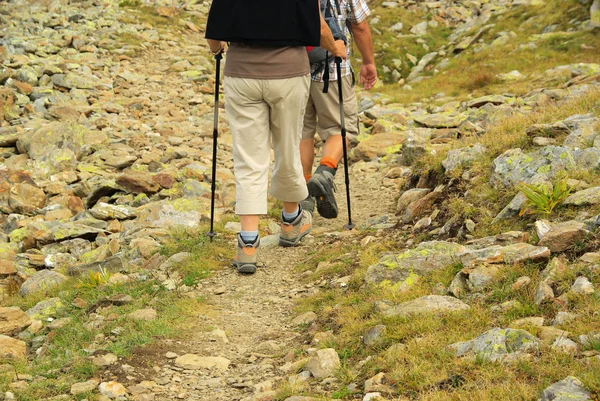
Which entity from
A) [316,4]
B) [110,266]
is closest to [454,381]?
[316,4]

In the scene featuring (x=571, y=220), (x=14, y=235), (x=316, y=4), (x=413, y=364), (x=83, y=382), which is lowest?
(x=14, y=235)

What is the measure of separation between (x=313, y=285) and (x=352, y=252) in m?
0.72

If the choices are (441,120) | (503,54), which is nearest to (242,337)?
(441,120)

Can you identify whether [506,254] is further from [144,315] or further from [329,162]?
[329,162]

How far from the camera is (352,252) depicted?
7461 mm

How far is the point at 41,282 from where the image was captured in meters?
7.94

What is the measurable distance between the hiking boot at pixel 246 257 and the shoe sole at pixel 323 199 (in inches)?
49.4

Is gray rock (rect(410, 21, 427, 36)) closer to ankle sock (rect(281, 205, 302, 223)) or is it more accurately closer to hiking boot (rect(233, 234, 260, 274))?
ankle sock (rect(281, 205, 302, 223))

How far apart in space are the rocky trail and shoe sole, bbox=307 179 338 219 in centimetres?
26

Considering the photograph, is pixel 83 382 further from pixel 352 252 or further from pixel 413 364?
pixel 352 252

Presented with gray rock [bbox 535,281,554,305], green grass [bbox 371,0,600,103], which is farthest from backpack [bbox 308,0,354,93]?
green grass [bbox 371,0,600,103]

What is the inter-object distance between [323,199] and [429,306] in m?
3.39

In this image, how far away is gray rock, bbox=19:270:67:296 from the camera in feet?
25.9

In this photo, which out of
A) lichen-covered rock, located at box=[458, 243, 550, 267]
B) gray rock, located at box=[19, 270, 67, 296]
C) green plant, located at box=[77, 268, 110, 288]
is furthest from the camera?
gray rock, located at box=[19, 270, 67, 296]
